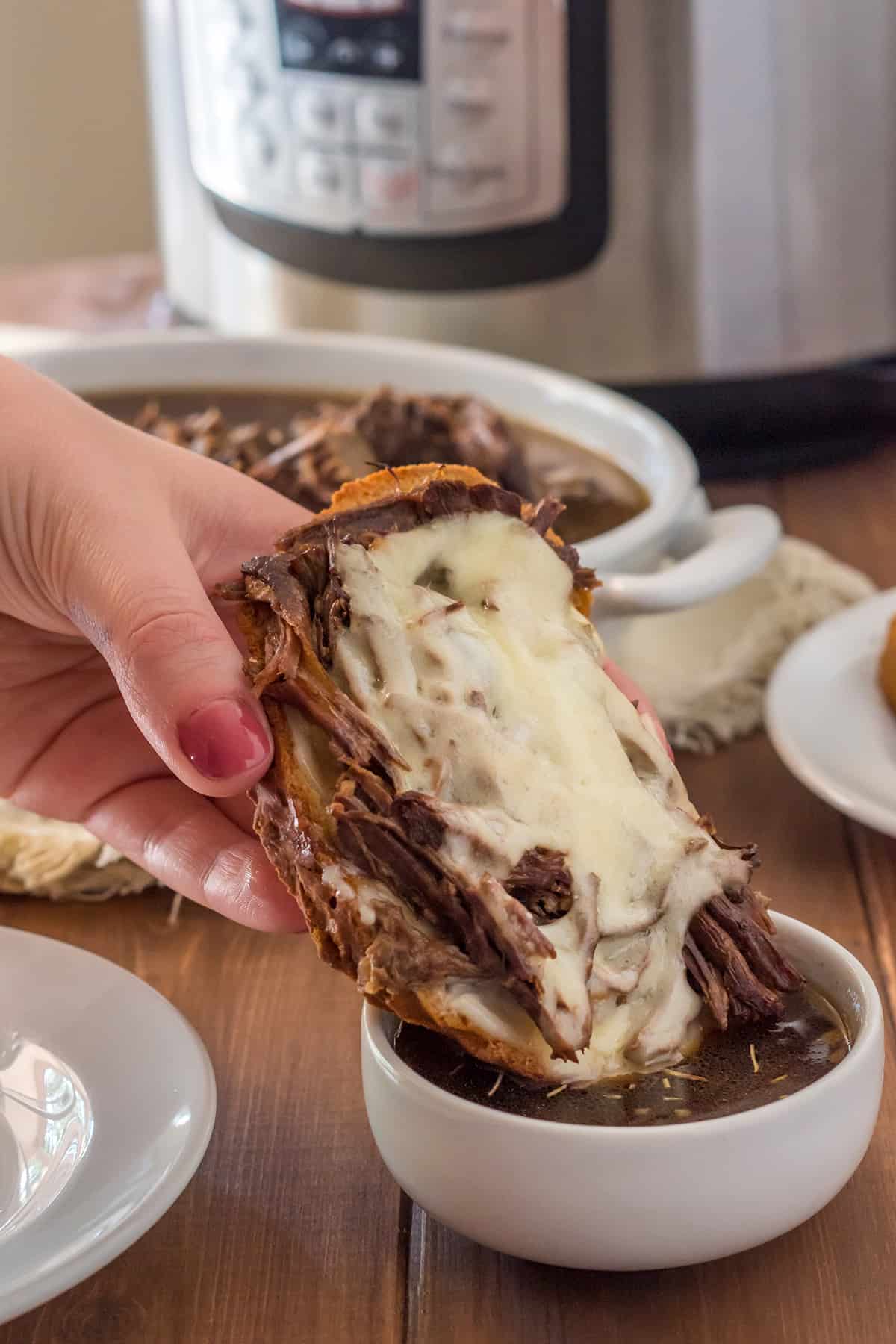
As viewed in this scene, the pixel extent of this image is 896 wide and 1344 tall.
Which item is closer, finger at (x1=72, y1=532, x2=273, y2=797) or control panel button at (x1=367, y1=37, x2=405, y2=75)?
finger at (x1=72, y1=532, x2=273, y2=797)

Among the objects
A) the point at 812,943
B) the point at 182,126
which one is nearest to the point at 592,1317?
the point at 812,943

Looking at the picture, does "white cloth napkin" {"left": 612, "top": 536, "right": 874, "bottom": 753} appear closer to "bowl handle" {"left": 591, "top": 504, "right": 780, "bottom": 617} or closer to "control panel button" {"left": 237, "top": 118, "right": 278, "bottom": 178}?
"bowl handle" {"left": 591, "top": 504, "right": 780, "bottom": 617}

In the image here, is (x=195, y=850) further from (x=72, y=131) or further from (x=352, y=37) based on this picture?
(x=72, y=131)

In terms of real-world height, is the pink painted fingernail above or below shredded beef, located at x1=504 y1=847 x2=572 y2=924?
above

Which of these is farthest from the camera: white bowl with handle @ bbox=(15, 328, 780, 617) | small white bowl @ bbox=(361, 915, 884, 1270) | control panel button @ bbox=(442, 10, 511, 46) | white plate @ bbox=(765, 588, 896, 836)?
control panel button @ bbox=(442, 10, 511, 46)

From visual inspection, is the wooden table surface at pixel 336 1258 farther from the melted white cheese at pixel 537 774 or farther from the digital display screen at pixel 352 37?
the digital display screen at pixel 352 37

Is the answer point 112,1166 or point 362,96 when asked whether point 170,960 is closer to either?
point 112,1166

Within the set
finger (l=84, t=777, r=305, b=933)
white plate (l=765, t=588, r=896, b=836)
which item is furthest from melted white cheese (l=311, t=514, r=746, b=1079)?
white plate (l=765, t=588, r=896, b=836)

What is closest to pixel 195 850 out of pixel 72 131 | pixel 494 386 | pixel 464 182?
pixel 494 386
